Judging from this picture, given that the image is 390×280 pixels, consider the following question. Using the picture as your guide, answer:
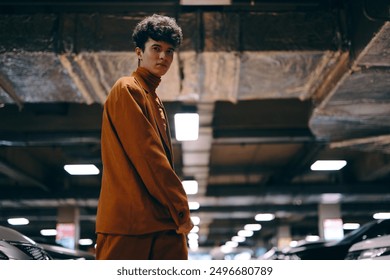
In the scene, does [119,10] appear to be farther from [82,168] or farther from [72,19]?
[82,168]

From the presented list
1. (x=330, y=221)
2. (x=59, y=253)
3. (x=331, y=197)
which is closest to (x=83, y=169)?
(x=59, y=253)

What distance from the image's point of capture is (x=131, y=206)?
1.40 m

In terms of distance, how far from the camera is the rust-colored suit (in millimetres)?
1375

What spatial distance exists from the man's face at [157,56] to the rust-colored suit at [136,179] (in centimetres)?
13

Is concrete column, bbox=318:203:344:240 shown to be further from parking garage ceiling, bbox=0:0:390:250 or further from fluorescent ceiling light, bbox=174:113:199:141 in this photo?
fluorescent ceiling light, bbox=174:113:199:141

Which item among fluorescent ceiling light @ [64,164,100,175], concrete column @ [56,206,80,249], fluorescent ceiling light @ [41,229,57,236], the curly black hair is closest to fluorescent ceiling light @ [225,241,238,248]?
fluorescent ceiling light @ [41,229,57,236]

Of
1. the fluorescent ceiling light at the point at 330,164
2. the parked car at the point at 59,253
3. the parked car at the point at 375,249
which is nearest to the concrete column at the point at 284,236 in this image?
the fluorescent ceiling light at the point at 330,164

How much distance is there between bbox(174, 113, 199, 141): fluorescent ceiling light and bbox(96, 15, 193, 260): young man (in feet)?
12.2

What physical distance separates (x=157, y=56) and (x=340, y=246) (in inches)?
186

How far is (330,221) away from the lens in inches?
475

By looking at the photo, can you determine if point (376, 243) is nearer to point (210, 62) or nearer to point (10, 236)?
point (210, 62)

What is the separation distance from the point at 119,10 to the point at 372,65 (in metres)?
2.04
